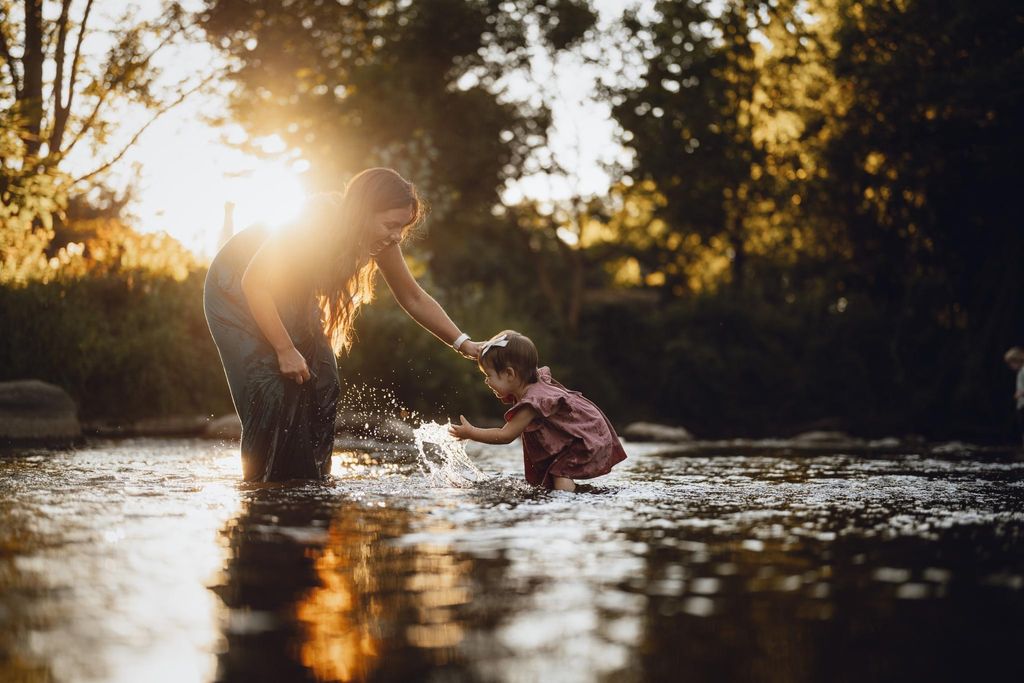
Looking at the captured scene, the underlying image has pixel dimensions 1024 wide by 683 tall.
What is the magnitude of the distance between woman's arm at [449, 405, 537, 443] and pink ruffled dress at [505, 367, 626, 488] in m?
0.05

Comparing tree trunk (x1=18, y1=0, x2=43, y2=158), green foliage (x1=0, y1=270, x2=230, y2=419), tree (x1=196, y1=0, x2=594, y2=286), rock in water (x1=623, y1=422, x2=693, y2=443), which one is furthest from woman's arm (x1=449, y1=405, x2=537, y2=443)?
tree (x1=196, y1=0, x2=594, y2=286)

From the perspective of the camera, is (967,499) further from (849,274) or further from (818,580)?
(849,274)

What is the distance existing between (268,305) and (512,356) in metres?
1.47

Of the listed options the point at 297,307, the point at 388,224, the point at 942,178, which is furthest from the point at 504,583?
the point at 942,178

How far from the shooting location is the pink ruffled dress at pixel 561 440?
6695mm

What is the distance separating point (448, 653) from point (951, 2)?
17.8 m

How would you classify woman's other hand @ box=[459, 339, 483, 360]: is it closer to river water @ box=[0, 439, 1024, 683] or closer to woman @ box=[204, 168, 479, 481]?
woman @ box=[204, 168, 479, 481]

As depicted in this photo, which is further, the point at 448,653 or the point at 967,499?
the point at 967,499

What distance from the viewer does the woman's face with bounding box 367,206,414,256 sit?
21.0 ft

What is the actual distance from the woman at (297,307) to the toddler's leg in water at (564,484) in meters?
1.39

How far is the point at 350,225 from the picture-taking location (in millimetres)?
6371

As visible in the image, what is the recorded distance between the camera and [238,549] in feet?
13.9

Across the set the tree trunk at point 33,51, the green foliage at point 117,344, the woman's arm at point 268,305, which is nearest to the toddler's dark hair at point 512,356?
the woman's arm at point 268,305

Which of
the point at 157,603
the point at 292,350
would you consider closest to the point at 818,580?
the point at 157,603
